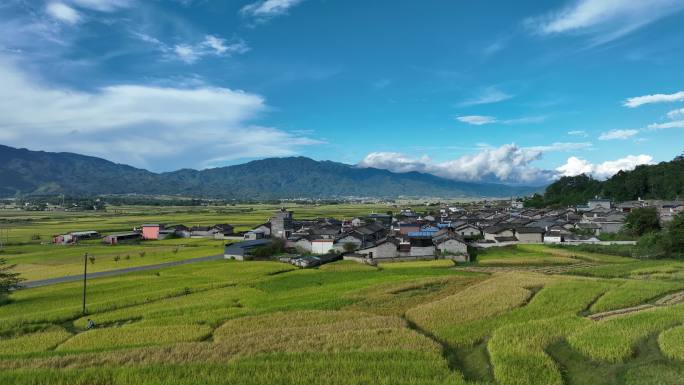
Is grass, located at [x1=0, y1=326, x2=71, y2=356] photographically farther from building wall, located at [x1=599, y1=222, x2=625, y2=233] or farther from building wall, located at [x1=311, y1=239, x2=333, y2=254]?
building wall, located at [x1=599, y1=222, x2=625, y2=233]

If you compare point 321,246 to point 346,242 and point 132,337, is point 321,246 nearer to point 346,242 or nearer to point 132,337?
point 346,242

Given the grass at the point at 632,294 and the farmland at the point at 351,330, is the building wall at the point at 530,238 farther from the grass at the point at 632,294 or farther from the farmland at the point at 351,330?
the grass at the point at 632,294

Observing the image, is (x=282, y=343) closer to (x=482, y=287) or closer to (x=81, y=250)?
(x=482, y=287)

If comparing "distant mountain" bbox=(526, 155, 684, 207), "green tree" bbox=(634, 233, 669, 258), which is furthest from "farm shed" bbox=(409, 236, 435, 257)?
"distant mountain" bbox=(526, 155, 684, 207)

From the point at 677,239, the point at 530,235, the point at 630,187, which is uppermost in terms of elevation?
the point at 630,187

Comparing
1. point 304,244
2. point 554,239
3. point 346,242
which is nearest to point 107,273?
point 304,244

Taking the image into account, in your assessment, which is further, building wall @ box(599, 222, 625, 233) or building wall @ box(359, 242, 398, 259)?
building wall @ box(599, 222, 625, 233)

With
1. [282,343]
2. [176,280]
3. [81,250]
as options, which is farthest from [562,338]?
[81,250]
